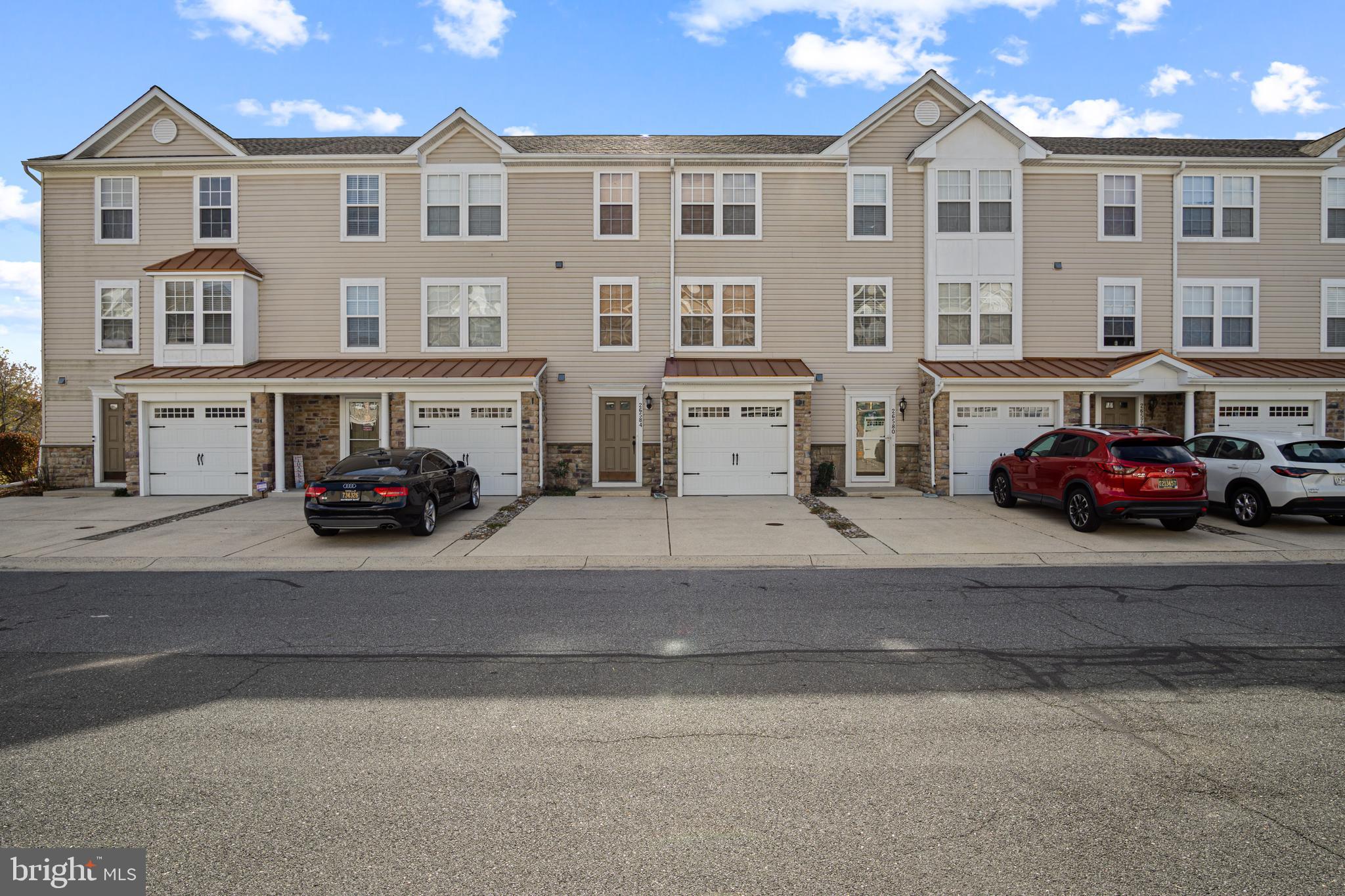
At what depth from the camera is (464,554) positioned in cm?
1115

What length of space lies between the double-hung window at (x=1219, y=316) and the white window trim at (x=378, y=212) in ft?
70.0

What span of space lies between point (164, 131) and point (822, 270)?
17930 millimetres

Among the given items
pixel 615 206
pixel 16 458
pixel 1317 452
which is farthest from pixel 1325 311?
pixel 16 458

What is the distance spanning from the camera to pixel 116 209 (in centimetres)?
1936

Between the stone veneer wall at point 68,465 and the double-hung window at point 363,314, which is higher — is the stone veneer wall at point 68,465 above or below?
below

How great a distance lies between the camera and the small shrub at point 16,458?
19.4m

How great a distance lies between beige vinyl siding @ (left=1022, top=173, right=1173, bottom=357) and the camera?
1934 centimetres

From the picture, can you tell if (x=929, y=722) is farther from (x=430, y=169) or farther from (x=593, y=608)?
(x=430, y=169)

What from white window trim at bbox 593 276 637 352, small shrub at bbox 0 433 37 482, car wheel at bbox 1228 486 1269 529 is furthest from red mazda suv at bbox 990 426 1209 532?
small shrub at bbox 0 433 37 482

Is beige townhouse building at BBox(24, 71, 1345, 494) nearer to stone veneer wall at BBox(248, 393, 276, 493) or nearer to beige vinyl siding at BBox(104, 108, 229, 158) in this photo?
beige vinyl siding at BBox(104, 108, 229, 158)

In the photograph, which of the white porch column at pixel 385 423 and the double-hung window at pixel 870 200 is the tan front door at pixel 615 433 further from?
the double-hung window at pixel 870 200

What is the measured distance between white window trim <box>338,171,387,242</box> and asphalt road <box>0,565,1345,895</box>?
13.6 meters

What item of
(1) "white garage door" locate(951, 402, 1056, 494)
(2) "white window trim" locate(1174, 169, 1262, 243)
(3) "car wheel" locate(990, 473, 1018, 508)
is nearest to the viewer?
(3) "car wheel" locate(990, 473, 1018, 508)

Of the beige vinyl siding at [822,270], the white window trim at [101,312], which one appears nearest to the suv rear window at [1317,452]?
the beige vinyl siding at [822,270]
